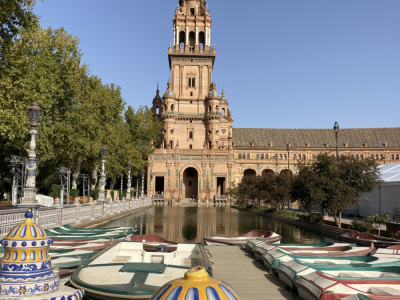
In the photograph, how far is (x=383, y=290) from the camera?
21.5 ft

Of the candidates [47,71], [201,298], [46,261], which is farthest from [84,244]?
[47,71]

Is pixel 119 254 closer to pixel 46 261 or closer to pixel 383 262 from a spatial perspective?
pixel 46 261

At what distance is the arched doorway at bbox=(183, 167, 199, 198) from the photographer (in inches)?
2867

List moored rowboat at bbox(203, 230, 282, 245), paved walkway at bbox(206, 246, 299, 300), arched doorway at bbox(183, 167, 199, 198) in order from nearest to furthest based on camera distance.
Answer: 1. paved walkway at bbox(206, 246, 299, 300)
2. moored rowboat at bbox(203, 230, 282, 245)
3. arched doorway at bbox(183, 167, 199, 198)

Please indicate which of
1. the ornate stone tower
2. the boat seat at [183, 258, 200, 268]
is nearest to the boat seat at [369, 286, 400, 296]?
the boat seat at [183, 258, 200, 268]

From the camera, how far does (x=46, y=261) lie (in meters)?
3.84

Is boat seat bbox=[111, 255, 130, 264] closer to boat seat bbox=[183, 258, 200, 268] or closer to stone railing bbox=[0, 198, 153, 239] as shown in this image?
boat seat bbox=[183, 258, 200, 268]

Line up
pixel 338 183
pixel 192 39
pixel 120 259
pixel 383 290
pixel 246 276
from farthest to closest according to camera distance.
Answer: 1. pixel 192 39
2. pixel 338 183
3. pixel 120 259
4. pixel 246 276
5. pixel 383 290

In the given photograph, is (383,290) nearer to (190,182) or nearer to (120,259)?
(120,259)

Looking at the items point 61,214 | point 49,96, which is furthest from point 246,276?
point 49,96

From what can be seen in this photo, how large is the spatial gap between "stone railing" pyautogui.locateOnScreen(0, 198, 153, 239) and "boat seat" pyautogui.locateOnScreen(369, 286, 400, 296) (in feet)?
45.1

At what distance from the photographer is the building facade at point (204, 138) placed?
223ft

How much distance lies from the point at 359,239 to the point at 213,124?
57.1m

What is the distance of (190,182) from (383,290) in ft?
220
